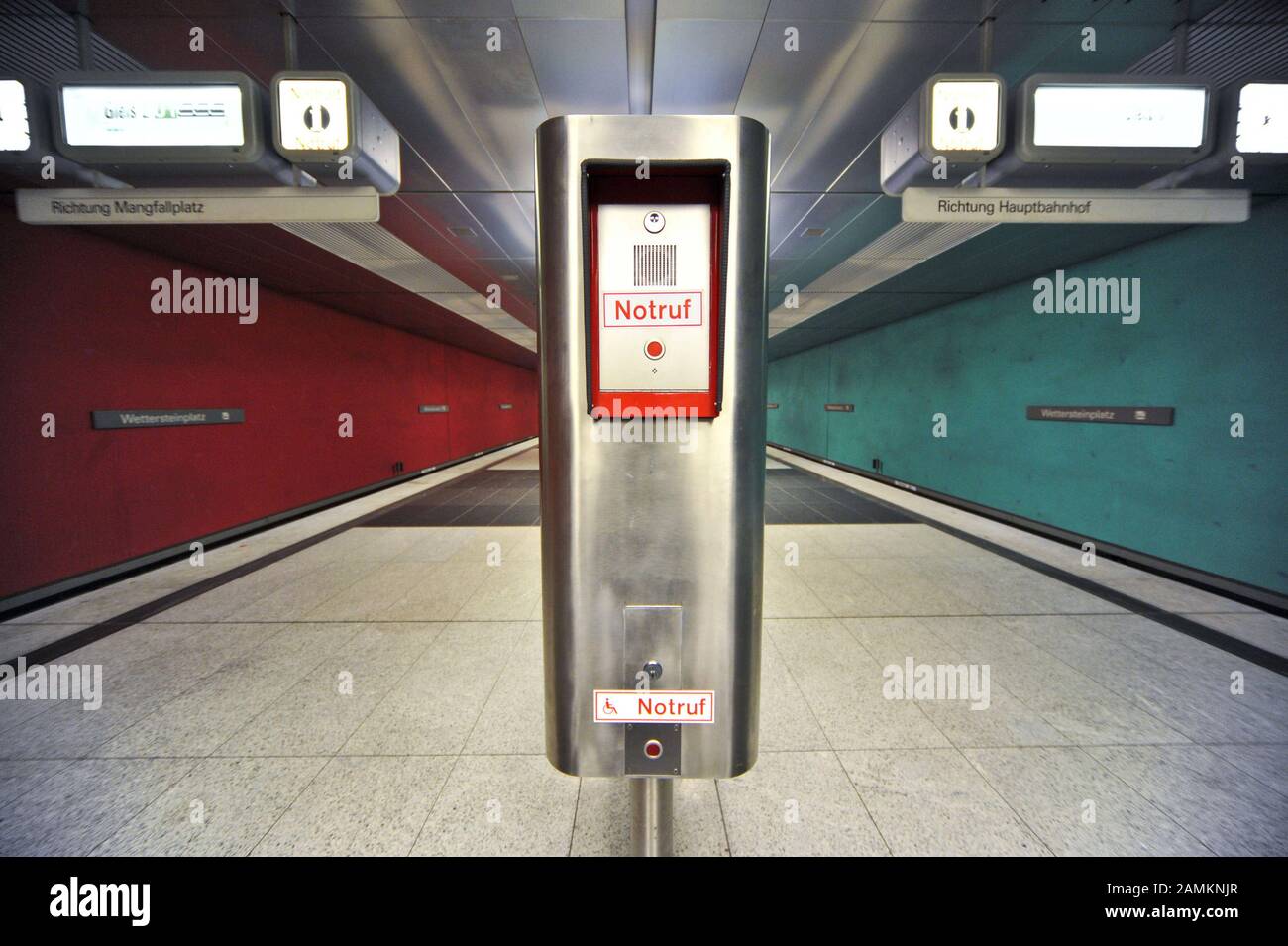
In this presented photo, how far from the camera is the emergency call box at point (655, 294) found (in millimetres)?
988

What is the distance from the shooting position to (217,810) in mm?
1874

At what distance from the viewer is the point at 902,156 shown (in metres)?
2.49

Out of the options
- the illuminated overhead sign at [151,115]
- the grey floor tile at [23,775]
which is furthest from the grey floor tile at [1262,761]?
the illuminated overhead sign at [151,115]

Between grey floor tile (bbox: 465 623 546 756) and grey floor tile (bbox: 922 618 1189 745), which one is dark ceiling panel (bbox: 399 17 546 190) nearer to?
grey floor tile (bbox: 465 623 546 756)

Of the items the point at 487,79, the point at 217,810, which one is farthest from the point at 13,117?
the point at 217,810

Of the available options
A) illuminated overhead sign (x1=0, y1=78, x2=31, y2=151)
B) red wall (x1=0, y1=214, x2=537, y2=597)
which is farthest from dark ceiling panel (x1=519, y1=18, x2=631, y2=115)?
red wall (x1=0, y1=214, x2=537, y2=597)

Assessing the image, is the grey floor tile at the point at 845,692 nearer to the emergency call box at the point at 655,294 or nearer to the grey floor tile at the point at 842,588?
the grey floor tile at the point at 842,588

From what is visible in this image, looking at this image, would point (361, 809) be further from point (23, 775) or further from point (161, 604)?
point (161, 604)

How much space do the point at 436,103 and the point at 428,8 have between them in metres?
0.68

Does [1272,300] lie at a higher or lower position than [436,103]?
lower

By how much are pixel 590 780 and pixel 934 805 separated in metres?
1.32

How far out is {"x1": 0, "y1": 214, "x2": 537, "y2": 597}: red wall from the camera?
376 cm

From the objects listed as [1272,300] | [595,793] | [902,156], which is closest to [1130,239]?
[1272,300]
